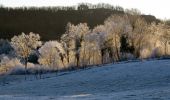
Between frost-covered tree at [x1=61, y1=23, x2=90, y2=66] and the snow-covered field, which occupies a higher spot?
frost-covered tree at [x1=61, y1=23, x2=90, y2=66]

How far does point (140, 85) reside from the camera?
53.2m

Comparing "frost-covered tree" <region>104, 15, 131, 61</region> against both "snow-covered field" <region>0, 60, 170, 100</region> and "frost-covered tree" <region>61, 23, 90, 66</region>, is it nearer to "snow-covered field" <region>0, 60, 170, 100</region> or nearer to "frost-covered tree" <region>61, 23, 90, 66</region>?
"frost-covered tree" <region>61, 23, 90, 66</region>

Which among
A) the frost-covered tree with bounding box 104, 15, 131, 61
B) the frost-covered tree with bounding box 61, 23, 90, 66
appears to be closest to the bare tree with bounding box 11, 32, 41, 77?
the frost-covered tree with bounding box 61, 23, 90, 66

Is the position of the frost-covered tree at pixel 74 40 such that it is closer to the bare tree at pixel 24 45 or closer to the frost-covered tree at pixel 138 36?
the bare tree at pixel 24 45

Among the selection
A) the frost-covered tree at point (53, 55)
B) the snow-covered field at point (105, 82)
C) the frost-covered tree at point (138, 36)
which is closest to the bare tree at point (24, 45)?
the frost-covered tree at point (53, 55)

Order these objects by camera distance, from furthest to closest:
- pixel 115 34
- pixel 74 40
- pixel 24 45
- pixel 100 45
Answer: pixel 74 40 → pixel 24 45 → pixel 115 34 → pixel 100 45

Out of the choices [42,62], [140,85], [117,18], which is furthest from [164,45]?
[140,85]

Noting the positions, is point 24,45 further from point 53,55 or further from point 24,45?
point 53,55

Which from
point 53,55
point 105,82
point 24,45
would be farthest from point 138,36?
point 105,82

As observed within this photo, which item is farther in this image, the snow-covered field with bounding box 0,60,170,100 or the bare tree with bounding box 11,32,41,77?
the bare tree with bounding box 11,32,41,77

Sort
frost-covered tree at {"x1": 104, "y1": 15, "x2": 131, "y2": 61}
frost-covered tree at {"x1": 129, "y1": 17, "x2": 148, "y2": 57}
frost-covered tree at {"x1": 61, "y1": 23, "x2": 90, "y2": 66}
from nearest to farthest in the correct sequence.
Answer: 1. frost-covered tree at {"x1": 104, "y1": 15, "x2": 131, "y2": 61}
2. frost-covered tree at {"x1": 129, "y1": 17, "x2": 148, "y2": 57}
3. frost-covered tree at {"x1": 61, "y1": 23, "x2": 90, "y2": 66}

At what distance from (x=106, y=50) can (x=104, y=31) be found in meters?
5.00

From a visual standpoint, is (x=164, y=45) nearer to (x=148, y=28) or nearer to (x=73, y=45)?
(x=148, y=28)

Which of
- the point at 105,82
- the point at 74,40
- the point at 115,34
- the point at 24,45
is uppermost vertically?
the point at 115,34
